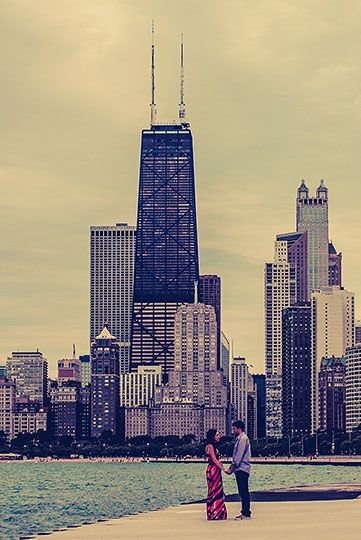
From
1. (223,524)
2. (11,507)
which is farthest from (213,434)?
(11,507)

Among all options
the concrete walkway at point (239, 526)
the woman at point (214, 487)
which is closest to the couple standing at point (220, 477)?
the woman at point (214, 487)

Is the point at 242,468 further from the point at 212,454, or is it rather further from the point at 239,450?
the point at 212,454

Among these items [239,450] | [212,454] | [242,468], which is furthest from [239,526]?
[212,454]

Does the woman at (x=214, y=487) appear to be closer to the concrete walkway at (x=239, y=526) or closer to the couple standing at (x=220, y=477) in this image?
the couple standing at (x=220, y=477)

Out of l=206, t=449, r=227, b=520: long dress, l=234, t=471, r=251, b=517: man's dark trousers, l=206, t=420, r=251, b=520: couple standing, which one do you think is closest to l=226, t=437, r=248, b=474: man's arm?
l=206, t=420, r=251, b=520: couple standing

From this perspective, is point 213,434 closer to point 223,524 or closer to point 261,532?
point 223,524

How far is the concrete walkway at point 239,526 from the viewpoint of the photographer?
24.8 metres

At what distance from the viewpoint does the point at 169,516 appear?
105 feet

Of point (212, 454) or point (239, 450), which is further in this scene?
point (212, 454)

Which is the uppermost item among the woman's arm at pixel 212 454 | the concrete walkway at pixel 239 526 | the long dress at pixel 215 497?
the woman's arm at pixel 212 454

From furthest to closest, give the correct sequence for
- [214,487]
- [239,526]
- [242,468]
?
1. [242,468]
2. [214,487]
3. [239,526]

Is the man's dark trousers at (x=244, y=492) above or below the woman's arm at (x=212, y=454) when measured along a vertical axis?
below

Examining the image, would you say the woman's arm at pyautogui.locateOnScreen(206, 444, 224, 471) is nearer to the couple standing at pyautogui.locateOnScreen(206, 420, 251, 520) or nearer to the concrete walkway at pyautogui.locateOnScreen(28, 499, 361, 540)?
the couple standing at pyautogui.locateOnScreen(206, 420, 251, 520)

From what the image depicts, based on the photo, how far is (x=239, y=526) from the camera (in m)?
27.5
